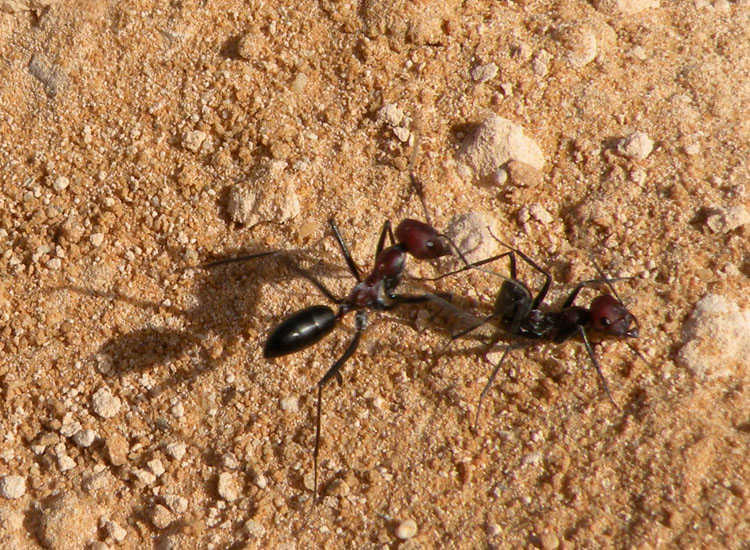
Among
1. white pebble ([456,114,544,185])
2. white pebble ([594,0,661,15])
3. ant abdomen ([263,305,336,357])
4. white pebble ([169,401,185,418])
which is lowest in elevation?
white pebble ([169,401,185,418])

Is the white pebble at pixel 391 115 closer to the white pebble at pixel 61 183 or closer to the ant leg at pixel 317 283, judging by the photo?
the ant leg at pixel 317 283

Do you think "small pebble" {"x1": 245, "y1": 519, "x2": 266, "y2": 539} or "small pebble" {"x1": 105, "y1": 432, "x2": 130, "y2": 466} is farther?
"small pebble" {"x1": 105, "y1": 432, "x2": 130, "y2": 466}

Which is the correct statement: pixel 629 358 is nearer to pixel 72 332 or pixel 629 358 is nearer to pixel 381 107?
pixel 381 107

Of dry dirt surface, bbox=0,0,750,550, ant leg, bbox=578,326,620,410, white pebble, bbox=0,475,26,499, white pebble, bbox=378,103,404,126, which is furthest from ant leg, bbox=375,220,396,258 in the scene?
white pebble, bbox=0,475,26,499

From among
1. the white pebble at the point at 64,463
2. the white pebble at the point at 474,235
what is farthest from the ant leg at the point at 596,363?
the white pebble at the point at 64,463

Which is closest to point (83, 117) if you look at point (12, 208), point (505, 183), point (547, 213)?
point (12, 208)

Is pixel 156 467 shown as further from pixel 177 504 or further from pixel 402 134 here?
pixel 402 134

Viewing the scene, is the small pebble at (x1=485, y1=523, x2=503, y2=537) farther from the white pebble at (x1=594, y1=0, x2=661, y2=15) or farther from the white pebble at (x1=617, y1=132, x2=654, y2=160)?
the white pebble at (x1=594, y1=0, x2=661, y2=15)

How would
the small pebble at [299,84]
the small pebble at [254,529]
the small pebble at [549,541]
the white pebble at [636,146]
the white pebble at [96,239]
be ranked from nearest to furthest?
the small pebble at [549,541]
the small pebble at [254,529]
the white pebble at [636,146]
the white pebble at [96,239]
the small pebble at [299,84]
